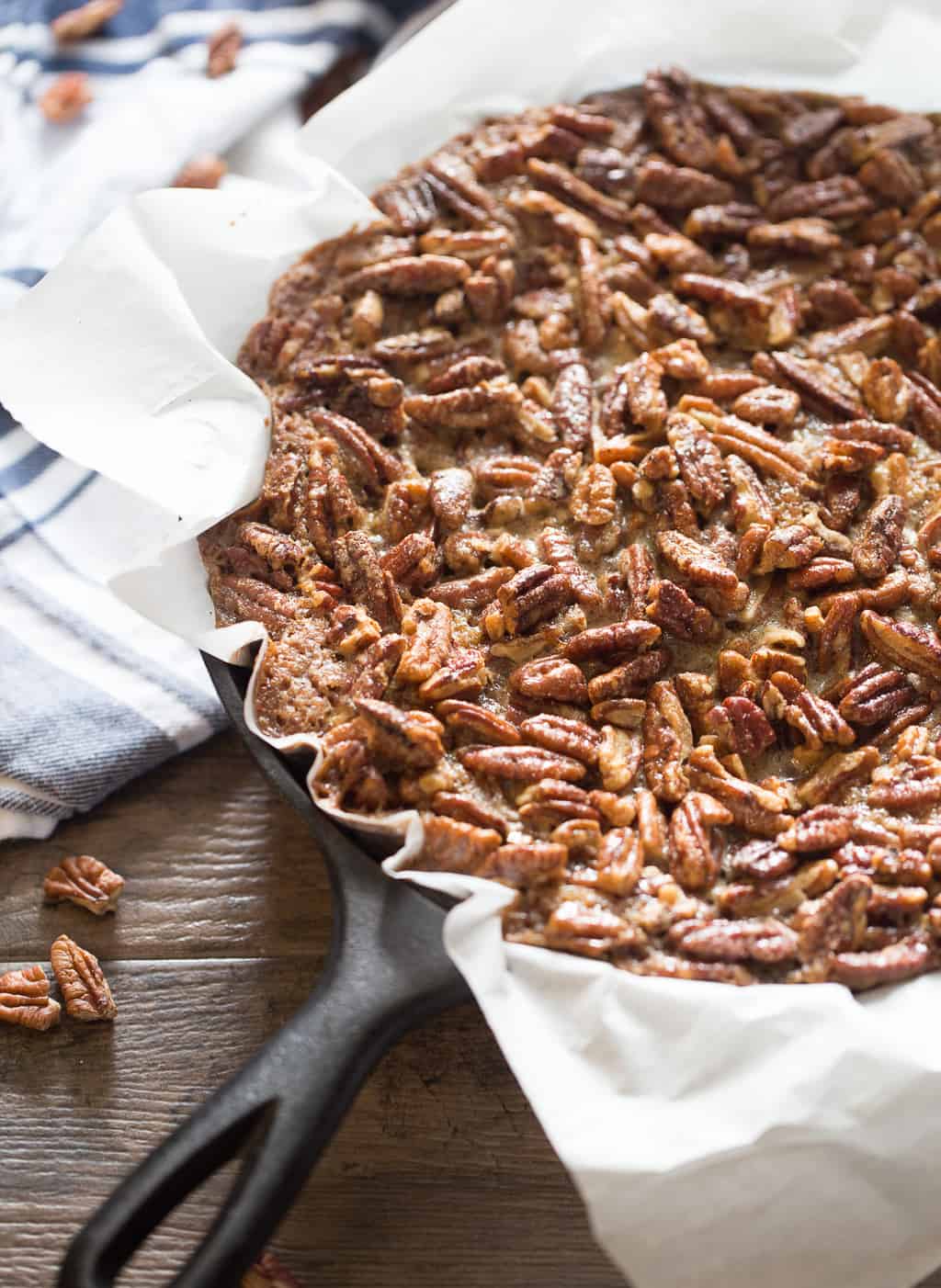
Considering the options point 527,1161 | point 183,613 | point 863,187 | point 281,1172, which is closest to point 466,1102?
point 527,1161

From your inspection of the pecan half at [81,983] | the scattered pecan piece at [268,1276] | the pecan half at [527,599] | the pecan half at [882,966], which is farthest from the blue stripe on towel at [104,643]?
the pecan half at [882,966]

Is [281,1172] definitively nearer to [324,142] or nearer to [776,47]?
[324,142]

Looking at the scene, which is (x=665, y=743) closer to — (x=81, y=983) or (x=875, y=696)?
(x=875, y=696)

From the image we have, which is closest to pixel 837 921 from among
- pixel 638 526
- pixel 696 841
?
pixel 696 841

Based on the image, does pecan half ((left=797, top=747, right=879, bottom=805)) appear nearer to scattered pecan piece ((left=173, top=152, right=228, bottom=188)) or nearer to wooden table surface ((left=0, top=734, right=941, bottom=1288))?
wooden table surface ((left=0, top=734, right=941, bottom=1288))

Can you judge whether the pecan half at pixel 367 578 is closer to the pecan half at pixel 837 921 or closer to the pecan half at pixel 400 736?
the pecan half at pixel 400 736

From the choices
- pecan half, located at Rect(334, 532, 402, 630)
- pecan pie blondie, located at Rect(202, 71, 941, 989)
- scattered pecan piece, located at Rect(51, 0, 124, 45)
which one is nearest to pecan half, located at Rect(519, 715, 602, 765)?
pecan pie blondie, located at Rect(202, 71, 941, 989)
